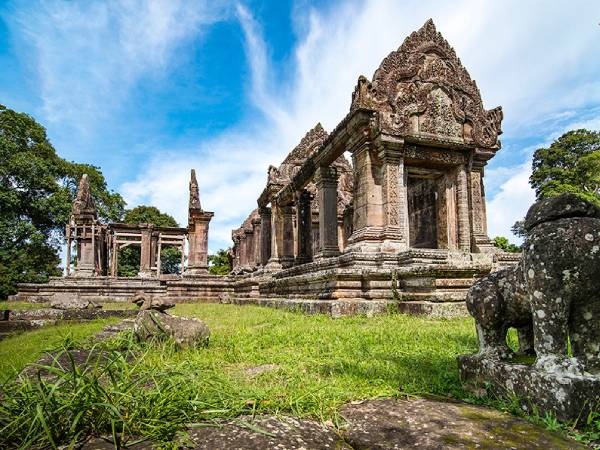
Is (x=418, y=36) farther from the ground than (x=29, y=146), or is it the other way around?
(x=29, y=146)

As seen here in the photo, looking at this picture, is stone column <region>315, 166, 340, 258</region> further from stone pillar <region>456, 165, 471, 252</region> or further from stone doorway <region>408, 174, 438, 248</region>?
stone pillar <region>456, 165, 471, 252</region>

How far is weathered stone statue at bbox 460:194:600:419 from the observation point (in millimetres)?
2039

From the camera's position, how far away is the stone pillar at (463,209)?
10.7 meters

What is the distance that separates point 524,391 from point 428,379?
0.77 meters

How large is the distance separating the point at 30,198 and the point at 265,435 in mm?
36924

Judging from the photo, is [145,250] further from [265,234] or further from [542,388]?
[542,388]

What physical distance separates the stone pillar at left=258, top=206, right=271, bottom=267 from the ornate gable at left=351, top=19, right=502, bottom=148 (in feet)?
33.4

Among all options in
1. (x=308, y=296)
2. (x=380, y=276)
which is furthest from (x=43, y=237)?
(x=380, y=276)

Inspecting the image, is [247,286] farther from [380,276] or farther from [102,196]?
[102,196]

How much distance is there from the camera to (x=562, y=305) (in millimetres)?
2119

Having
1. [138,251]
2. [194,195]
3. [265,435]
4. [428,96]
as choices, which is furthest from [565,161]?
[138,251]

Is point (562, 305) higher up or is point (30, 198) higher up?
point (30, 198)

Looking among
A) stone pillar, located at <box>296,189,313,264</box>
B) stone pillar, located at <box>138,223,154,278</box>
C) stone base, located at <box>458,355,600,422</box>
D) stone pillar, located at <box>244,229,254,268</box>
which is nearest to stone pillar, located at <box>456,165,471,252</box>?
stone pillar, located at <box>296,189,313,264</box>

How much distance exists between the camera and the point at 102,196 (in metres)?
41.6
